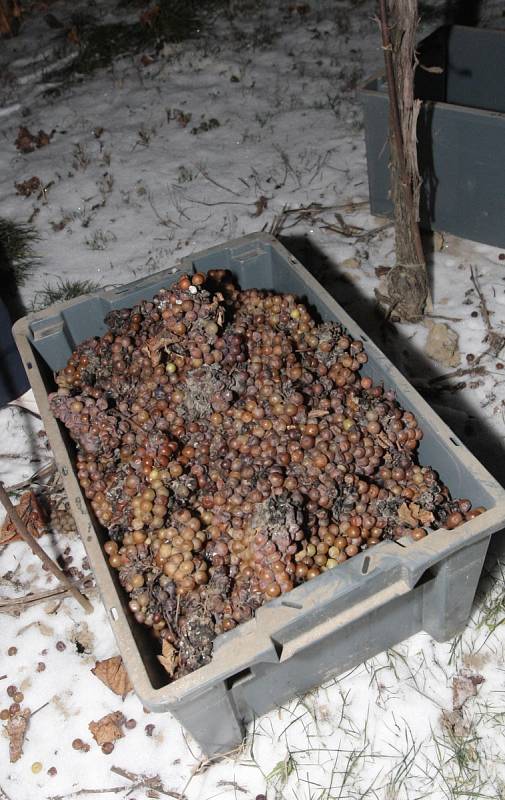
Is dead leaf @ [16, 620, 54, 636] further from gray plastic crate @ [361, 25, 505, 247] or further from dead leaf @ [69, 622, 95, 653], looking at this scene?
gray plastic crate @ [361, 25, 505, 247]

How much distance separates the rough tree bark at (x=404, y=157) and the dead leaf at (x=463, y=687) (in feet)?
6.54

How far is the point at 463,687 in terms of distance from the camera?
2.64 meters

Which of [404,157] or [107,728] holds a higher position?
[404,157]

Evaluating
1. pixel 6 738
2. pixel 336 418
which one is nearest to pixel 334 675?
pixel 336 418

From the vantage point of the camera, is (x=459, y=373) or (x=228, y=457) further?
(x=459, y=373)

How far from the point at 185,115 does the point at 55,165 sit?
1211mm

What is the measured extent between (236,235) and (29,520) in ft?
7.99

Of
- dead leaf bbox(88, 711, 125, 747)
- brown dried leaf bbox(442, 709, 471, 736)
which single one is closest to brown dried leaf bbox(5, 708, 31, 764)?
dead leaf bbox(88, 711, 125, 747)

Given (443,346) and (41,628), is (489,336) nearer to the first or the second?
(443,346)

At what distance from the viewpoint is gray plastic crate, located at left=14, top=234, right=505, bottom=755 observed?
196 centimetres

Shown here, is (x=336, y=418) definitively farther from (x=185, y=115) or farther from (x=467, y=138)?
(x=185, y=115)

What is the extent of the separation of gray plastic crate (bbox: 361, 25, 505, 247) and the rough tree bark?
411 mm

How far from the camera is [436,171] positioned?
157 inches

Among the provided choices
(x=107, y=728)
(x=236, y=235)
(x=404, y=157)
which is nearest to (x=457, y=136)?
(x=404, y=157)
